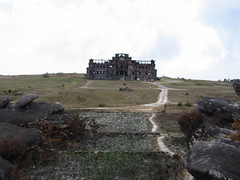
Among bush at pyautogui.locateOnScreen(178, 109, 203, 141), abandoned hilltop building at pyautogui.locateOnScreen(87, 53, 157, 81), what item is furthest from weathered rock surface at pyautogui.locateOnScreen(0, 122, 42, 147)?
abandoned hilltop building at pyautogui.locateOnScreen(87, 53, 157, 81)

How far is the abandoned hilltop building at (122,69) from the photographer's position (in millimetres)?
138875

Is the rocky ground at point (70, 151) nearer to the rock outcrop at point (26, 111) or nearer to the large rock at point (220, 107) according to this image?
the rock outcrop at point (26, 111)

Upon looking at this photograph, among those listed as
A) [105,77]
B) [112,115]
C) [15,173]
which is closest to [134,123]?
[112,115]

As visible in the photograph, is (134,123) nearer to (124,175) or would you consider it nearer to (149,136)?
(149,136)

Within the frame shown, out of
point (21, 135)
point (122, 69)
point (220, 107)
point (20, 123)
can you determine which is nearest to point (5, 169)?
point (21, 135)

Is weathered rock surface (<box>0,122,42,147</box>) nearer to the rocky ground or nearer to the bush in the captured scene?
the rocky ground

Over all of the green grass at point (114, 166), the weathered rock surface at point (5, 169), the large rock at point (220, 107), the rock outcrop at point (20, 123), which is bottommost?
the green grass at point (114, 166)

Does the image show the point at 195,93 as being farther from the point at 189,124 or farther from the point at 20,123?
the point at 20,123

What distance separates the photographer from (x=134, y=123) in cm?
3625

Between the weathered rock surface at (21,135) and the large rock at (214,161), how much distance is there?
11778mm

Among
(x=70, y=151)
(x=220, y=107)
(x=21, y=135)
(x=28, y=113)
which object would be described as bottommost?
(x=70, y=151)

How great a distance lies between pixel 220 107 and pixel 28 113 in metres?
20.4

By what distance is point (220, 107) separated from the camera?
28.8 meters

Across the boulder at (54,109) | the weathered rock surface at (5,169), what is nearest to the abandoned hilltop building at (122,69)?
the boulder at (54,109)
